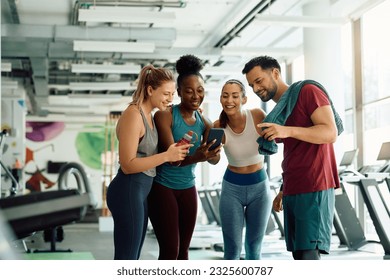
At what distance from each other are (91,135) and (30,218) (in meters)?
17.3

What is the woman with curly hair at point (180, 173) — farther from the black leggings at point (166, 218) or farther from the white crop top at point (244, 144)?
the white crop top at point (244, 144)

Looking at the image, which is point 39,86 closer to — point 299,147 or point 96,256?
point 96,256

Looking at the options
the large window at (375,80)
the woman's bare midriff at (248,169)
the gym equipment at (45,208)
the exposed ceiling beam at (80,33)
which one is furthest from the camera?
the exposed ceiling beam at (80,33)

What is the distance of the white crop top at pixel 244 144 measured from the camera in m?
2.40

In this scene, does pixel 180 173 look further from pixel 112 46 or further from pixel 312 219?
pixel 112 46

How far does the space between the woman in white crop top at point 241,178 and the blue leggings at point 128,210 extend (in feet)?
1.79

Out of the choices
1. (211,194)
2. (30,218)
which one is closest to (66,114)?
(211,194)

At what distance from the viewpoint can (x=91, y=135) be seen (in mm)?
18094

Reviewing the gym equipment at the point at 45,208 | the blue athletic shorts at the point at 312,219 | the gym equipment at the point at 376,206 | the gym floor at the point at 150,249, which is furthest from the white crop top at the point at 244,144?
the gym equipment at the point at 376,206

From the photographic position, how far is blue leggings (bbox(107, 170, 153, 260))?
1.95 metres

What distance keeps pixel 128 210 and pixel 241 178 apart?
0.63 m

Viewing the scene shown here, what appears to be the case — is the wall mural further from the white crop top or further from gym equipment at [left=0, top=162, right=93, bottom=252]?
gym equipment at [left=0, top=162, right=93, bottom=252]

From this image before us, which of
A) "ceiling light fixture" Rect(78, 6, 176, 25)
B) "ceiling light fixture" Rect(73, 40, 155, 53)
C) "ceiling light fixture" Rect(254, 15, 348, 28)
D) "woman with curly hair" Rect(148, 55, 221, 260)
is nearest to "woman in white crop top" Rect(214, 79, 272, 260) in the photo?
"woman with curly hair" Rect(148, 55, 221, 260)

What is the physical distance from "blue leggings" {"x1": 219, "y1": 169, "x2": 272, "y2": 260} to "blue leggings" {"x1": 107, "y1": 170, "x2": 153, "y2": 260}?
562mm
